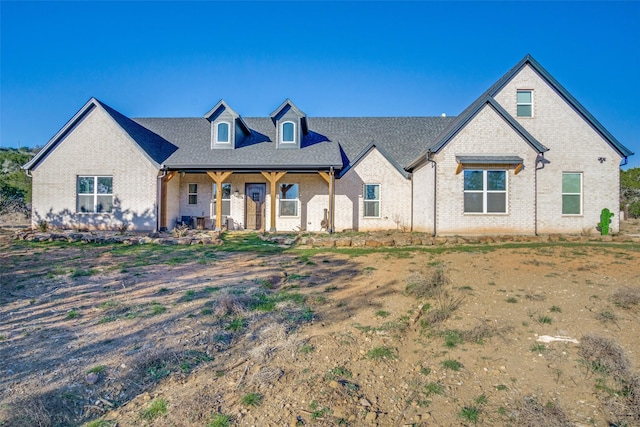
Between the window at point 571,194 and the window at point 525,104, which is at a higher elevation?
the window at point 525,104

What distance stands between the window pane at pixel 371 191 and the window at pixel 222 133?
24.6 feet

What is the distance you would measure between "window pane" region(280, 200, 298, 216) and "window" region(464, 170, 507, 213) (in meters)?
8.05

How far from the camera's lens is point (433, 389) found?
13.3ft

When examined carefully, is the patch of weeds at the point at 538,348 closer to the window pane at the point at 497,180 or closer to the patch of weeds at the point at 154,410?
the patch of weeds at the point at 154,410

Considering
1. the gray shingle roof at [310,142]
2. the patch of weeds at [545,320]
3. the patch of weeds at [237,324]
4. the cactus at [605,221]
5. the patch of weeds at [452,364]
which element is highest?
the gray shingle roof at [310,142]

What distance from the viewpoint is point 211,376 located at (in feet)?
14.0

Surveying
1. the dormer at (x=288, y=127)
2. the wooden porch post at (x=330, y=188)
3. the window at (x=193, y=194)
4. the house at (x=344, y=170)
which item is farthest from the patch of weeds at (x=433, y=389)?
the window at (x=193, y=194)

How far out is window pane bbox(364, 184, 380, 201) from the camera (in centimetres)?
1752

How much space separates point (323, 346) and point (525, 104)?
14.7 metres

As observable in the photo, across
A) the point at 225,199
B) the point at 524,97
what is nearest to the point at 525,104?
the point at 524,97

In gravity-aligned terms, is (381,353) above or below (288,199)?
below

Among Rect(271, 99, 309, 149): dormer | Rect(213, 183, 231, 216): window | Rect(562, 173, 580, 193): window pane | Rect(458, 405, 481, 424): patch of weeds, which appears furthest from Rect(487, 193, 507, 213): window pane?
Rect(213, 183, 231, 216): window

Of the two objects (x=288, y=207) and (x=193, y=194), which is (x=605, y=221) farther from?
(x=193, y=194)

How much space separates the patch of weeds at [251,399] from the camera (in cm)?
372
